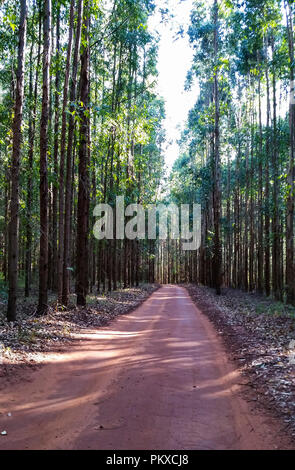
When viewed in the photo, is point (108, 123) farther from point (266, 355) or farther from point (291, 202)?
point (266, 355)

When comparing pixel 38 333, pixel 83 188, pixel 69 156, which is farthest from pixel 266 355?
pixel 83 188

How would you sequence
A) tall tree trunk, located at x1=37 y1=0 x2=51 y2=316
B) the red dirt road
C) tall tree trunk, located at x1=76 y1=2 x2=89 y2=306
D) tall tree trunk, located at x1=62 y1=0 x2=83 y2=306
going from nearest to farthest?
the red dirt road → tall tree trunk, located at x1=37 y1=0 x2=51 y2=316 → tall tree trunk, located at x1=62 y1=0 x2=83 y2=306 → tall tree trunk, located at x1=76 y1=2 x2=89 y2=306

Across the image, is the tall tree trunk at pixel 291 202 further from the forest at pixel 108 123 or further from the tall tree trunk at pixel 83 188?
the tall tree trunk at pixel 83 188

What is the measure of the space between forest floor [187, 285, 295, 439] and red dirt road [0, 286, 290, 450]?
0.86 feet

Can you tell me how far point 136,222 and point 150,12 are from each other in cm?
1622

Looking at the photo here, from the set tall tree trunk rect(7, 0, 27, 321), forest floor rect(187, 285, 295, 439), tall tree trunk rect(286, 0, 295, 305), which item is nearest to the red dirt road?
forest floor rect(187, 285, 295, 439)

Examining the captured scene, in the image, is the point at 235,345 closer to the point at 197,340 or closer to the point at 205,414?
the point at 197,340

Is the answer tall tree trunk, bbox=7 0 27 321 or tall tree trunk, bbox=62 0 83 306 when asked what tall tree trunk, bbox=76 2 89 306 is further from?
tall tree trunk, bbox=7 0 27 321

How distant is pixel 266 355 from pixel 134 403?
11.5 feet

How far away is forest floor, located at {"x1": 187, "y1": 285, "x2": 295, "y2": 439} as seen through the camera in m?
4.95

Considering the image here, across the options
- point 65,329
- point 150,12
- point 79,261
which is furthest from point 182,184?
point 65,329

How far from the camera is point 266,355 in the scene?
7227 millimetres

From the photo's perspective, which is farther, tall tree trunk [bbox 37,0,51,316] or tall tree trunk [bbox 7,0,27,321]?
tall tree trunk [bbox 37,0,51,316]

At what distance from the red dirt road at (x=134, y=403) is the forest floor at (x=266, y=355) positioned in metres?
0.26
